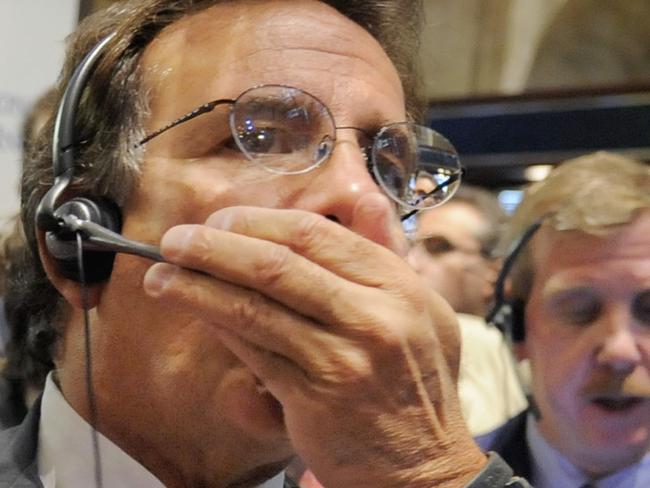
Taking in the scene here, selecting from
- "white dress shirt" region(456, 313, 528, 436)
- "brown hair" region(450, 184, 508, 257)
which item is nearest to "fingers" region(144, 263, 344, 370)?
"white dress shirt" region(456, 313, 528, 436)

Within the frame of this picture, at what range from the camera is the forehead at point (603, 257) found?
164 centimetres

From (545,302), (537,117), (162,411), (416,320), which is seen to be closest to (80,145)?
(162,411)

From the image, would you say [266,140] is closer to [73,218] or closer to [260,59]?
[260,59]

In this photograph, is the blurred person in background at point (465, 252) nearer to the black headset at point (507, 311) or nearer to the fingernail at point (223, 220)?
the black headset at point (507, 311)

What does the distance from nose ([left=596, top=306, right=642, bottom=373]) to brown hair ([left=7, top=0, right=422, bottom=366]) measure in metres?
0.60

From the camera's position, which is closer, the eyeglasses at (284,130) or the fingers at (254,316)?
the fingers at (254,316)

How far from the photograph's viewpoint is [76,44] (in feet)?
4.06

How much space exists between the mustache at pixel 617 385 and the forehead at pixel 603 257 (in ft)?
0.45

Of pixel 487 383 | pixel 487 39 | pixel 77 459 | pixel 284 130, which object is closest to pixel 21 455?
pixel 77 459

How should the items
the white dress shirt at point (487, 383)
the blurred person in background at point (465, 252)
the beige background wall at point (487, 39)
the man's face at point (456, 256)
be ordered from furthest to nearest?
the beige background wall at point (487, 39)
the man's face at point (456, 256)
the blurred person in background at point (465, 252)
the white dress shirt at point (487, 383)

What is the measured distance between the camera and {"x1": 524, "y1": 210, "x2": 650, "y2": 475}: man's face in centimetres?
162

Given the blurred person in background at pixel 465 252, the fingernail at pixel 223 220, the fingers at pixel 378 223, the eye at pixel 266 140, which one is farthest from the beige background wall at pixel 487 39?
the fingernail at pixel 223 220

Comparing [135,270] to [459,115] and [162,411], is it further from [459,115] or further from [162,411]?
[459,115]

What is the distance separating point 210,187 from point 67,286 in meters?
0.18
